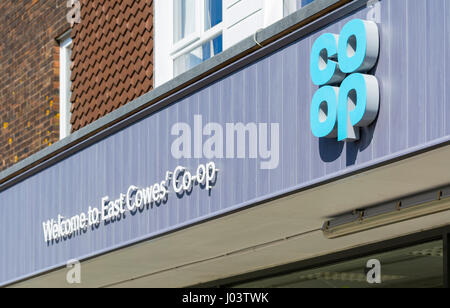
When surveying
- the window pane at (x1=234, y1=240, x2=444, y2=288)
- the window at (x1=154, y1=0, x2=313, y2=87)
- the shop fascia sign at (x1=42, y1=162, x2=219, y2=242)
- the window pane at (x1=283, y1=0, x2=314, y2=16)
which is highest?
the window at (x1=154, y1=0, x2=313, y2=87)

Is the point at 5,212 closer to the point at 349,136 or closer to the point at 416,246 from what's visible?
the point at 416,246

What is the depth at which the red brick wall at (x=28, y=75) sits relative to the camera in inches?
622

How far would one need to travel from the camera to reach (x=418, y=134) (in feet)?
25.0

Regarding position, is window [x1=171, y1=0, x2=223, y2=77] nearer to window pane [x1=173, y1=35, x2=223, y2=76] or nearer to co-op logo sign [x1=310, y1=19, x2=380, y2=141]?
window pane [x1=173, y1=35, x2=223, y2=76]

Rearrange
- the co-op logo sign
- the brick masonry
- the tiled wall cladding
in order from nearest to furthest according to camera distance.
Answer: the co-op logo sign → the tiled wall cladding → the brick masonry

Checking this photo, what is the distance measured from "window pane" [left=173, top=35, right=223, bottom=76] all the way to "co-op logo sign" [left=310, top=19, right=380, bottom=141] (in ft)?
11.7

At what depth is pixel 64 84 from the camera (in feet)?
51.7

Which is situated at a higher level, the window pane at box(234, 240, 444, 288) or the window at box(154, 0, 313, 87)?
the window at box(154, 0, 313, 87)

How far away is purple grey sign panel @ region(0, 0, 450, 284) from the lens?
A: 7.69 meters

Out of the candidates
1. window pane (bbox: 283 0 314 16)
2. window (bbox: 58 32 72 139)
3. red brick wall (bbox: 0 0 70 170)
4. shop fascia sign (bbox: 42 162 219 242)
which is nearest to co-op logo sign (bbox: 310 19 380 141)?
shop fascia sign (bbox: 42 162 219 242)

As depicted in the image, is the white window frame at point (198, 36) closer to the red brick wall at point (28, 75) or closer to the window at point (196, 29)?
the window at point (196, 29)

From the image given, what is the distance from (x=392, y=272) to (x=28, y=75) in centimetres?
814

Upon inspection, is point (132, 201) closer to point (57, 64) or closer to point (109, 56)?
point (109, 56)

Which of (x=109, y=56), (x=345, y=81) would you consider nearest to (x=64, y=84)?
(x=109, y=56)
